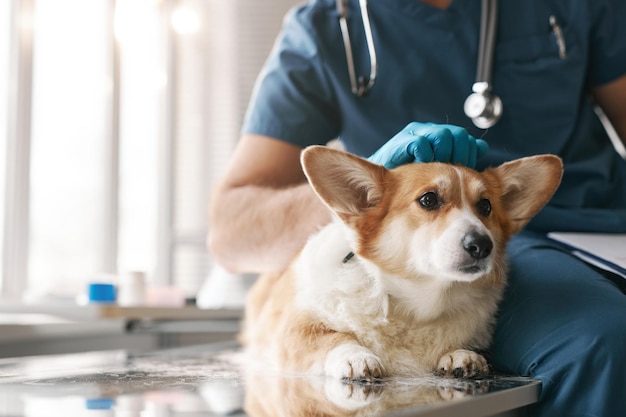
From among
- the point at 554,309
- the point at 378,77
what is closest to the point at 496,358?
the point at 554,309

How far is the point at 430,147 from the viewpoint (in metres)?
1.03

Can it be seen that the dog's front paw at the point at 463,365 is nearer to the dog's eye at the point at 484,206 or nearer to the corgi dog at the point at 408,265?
the corgi dog at the point at 408,265

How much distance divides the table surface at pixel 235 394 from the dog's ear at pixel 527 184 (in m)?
0.29

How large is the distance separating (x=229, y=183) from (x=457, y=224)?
636 millimetres

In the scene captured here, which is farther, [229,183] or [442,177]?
[229,183]

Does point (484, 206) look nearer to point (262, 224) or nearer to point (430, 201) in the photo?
point (430, 201)

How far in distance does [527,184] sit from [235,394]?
57 centimetres

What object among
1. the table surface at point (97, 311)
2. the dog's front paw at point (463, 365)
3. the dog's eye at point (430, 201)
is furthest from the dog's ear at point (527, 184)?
the table surface at point (97, 311)

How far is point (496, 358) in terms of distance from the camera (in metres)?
1.03

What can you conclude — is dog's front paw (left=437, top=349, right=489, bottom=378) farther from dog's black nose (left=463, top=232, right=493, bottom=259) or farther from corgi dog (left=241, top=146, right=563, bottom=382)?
dog's black nose (left=463, top=232, right=493, bottom=259)

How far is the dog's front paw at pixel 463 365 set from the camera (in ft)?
3.10

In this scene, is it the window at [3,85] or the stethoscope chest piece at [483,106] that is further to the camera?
the window at [3,85]

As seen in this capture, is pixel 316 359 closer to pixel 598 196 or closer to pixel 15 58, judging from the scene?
pixel 598 196

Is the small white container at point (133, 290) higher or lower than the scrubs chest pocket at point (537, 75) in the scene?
lower
